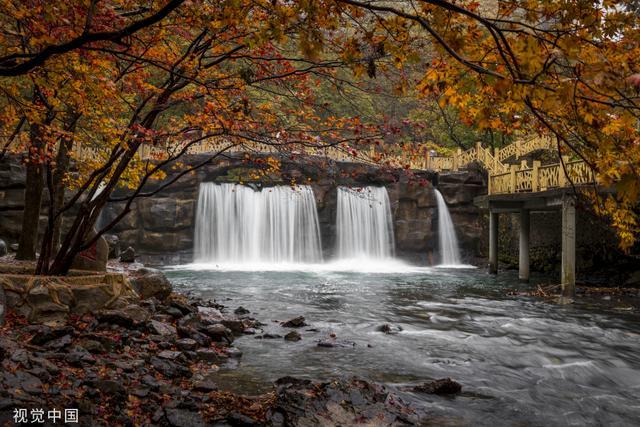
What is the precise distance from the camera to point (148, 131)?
6.27 meters

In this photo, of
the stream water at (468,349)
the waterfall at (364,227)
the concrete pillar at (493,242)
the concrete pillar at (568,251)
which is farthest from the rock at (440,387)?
the waterfall at (364,227)

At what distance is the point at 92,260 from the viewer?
9844 millimetres

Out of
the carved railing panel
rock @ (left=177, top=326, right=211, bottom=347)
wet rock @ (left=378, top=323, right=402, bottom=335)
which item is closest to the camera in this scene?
rock @ (left=177, top=326, right=211, bottom=347)

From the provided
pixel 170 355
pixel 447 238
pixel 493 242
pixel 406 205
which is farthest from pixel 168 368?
pixel 447 238

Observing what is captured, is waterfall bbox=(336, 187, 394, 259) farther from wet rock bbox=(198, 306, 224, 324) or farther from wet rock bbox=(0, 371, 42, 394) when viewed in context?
wet rock bbox=(0, 371, 42, 394)

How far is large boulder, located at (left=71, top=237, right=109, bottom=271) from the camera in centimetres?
966

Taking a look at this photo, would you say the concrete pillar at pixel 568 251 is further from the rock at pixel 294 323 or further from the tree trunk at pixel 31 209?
the tree trunk at pixel 31 209

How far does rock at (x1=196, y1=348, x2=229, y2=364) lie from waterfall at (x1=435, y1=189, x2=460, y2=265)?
21178 millimetres

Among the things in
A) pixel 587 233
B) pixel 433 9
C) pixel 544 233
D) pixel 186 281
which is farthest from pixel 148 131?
pixel 544 233

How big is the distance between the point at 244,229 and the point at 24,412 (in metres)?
22.6

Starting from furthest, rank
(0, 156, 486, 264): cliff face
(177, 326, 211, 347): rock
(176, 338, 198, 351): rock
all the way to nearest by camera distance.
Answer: (0, 156, 486, 264): cliff face < (177, 326, 211, 347): rock < (176, 338, 198, 351): rock

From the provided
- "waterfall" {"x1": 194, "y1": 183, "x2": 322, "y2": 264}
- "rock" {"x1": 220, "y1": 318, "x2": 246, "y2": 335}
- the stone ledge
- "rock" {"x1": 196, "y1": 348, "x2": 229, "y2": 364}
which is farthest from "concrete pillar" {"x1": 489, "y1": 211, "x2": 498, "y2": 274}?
the stone ledge

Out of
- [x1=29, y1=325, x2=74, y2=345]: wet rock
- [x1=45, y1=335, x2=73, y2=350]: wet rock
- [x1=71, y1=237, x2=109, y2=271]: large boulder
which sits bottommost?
[x1=45, y1=335, x2=73, y2=350]: wet rock

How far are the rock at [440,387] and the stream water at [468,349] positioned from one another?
0.40 ft
